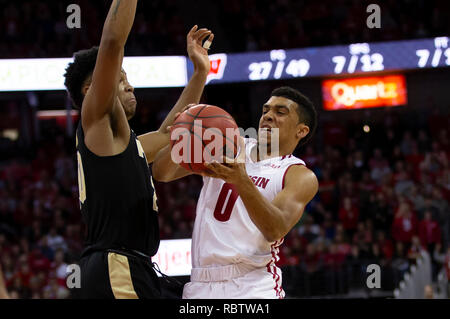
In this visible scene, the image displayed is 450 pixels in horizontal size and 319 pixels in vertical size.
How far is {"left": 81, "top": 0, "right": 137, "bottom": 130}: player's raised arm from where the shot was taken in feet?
10.5

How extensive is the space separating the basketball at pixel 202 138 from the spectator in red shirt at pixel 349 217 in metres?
8.61

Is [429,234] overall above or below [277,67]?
below

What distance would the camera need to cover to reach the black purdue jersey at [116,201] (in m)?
3.34

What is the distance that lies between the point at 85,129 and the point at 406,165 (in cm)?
1040

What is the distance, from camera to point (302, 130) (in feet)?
13.3

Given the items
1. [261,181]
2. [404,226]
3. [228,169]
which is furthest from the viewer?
[404,226]

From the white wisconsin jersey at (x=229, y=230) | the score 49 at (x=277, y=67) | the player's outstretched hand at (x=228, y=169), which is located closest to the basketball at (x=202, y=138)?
the player's outstretched hand at (x=228, y=169)

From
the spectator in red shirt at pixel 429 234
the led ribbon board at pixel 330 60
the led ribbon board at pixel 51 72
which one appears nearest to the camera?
the spectator in red shirt at pixel 429 234

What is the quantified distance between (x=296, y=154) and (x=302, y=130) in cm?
940

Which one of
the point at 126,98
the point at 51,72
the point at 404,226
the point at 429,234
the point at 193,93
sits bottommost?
the point at 429,234

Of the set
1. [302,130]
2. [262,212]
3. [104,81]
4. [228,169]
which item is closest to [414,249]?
[302,130]

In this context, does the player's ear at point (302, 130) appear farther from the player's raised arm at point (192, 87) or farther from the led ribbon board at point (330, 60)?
the led ribbon board at point (330, 60)

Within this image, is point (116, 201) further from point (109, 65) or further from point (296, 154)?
point (296, 154)
